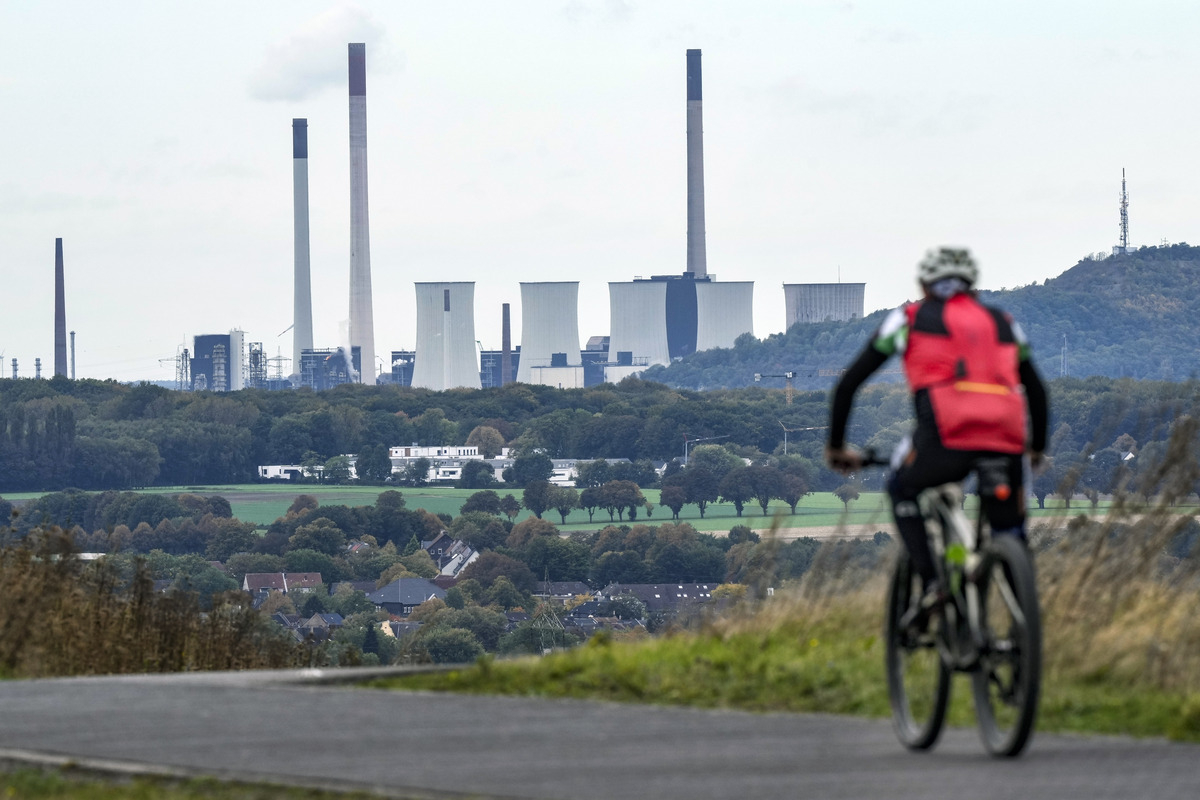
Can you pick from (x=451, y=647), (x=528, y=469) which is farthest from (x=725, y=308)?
(x=451, y=647)

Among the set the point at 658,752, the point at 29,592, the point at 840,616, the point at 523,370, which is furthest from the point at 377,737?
the point at 523,370

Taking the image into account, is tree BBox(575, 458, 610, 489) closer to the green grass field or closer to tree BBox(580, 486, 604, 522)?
the green grass field

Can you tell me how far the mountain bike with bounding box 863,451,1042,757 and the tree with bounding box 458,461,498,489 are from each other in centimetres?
13937

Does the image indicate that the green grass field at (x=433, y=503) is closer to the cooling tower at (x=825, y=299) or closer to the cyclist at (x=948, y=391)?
the cooling tower at (x=825, y=299)

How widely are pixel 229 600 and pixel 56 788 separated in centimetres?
693

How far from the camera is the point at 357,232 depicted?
168 meters

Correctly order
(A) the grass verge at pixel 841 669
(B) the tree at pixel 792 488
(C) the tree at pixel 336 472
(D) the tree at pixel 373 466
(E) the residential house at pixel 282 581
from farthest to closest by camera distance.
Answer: (D) the tree at pixel 373 466, (C) the tree at pixel 336 472, (B) the tree at pixel 792 488, (E) the residential house at pixel 282 581, (A) the grass verge at pixel 841 669

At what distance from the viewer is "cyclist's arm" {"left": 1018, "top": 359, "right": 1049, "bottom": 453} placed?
556 centimetres

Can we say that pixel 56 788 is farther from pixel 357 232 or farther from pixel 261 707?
pixel 357 232

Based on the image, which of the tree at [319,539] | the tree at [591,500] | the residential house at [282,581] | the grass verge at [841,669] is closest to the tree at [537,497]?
the tree at [591,500]

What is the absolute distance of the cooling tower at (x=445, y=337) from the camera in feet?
570

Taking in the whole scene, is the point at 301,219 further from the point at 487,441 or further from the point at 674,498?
the point at 674,498

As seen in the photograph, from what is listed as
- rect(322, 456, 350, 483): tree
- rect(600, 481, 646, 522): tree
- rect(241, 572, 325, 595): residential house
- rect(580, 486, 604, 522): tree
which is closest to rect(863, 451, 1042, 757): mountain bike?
rect(241, 572, 325, 595): residential house

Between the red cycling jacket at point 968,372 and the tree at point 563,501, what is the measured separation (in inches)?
4654
